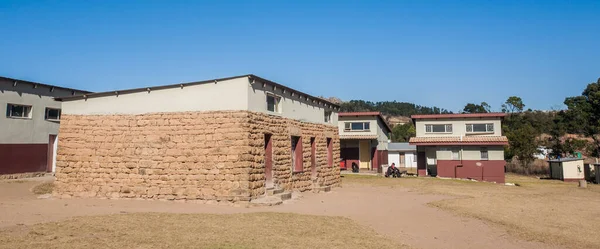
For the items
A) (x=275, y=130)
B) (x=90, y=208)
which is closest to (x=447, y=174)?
(x=275, y=130)

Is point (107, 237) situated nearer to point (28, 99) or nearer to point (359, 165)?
point (28, 99)

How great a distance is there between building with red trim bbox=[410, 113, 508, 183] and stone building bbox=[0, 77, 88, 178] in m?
26.9

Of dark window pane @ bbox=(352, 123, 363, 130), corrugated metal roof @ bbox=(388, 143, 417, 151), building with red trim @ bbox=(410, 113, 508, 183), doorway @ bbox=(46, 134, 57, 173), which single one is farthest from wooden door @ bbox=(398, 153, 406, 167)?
doorway @ bbox=(46, 134, 57, 173)

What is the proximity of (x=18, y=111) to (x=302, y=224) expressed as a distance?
21984 millimetres

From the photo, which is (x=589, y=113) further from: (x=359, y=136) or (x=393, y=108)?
(x=393, y=108)

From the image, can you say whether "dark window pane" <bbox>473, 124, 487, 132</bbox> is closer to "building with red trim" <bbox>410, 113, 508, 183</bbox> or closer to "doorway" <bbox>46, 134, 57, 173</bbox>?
"building with red trim" <bbox>410, 113, 508, 183</bbox>

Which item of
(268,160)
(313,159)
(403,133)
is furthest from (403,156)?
(268,160)

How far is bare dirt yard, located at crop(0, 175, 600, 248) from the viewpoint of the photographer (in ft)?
27.3

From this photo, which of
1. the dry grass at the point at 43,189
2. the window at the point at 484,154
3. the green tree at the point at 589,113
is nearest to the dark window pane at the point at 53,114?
the dry grass at the point at 43,189

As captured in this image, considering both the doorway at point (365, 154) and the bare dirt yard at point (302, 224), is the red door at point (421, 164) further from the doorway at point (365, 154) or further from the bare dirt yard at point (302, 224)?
the bare dirt yard at point (302, 224)

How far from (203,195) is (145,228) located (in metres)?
4.71

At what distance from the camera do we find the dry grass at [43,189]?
1775cm

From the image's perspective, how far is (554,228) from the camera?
1119 centimetres

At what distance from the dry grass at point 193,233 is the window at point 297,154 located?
6.46 m
